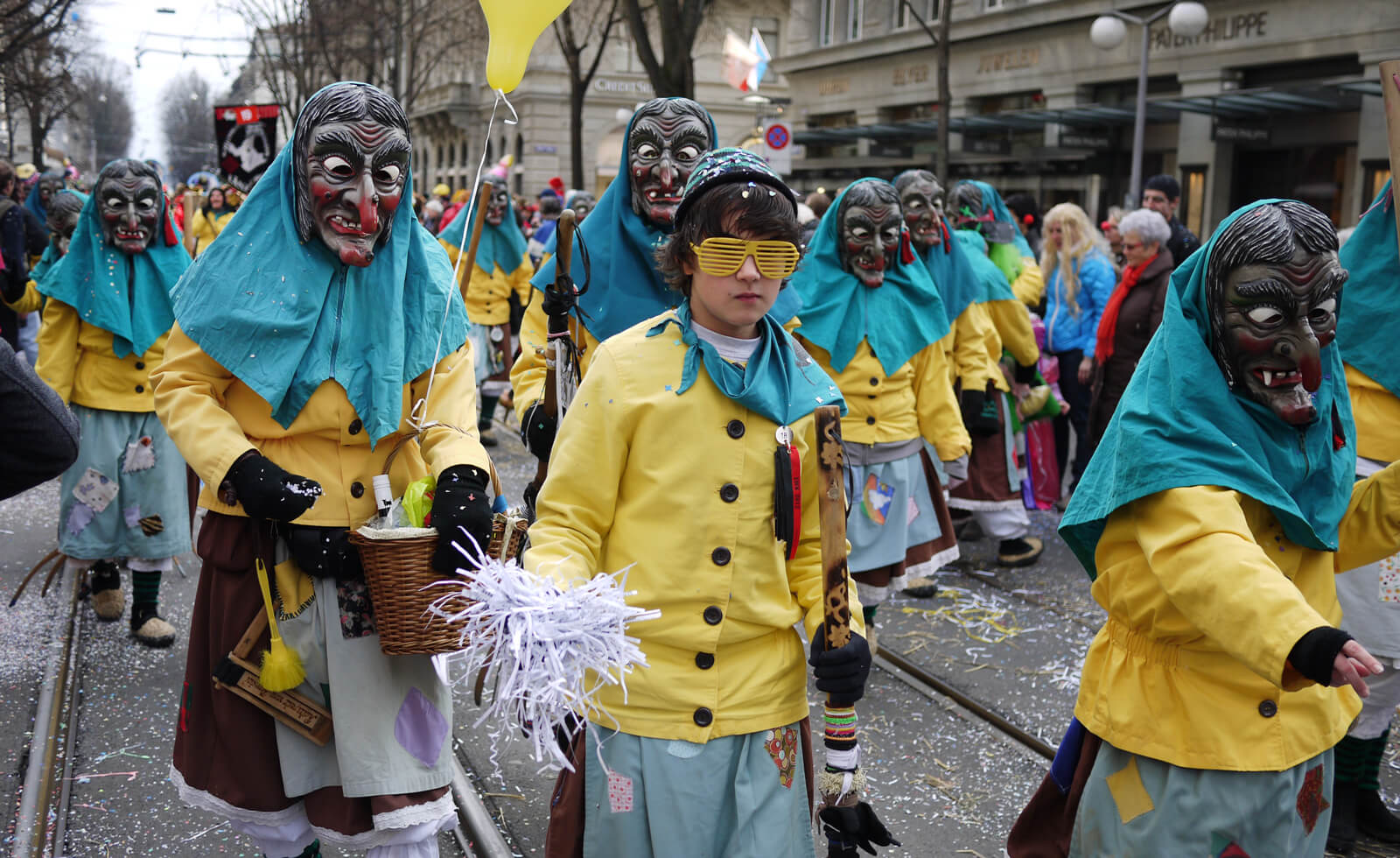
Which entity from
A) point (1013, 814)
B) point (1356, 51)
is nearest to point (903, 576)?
point (1013, 814)

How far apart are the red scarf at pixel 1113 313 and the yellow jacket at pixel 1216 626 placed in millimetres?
4776

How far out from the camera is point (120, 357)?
19.4 feet

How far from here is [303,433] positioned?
Result: 3.23 meters

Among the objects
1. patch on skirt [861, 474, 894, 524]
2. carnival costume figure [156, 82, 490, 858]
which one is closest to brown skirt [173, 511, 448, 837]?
carnival costume figure [156, 82, 490, 858]

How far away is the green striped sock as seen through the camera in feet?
19.7

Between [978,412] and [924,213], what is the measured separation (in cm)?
102

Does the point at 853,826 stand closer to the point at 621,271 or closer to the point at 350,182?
the point at 350,182

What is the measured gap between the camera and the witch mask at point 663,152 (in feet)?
14.0

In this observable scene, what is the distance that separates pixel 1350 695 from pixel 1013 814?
1.60 meters

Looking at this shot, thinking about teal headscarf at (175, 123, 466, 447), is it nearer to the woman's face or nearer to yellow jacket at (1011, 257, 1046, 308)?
the woman's face

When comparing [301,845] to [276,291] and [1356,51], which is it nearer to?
[276,291]

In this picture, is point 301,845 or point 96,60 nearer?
point 301,845

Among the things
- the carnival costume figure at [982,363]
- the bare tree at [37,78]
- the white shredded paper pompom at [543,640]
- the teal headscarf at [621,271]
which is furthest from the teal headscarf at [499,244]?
the white shredded paper pompom at [543,640]

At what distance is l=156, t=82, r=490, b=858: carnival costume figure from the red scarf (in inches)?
211
